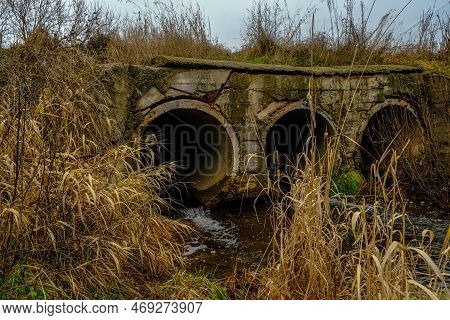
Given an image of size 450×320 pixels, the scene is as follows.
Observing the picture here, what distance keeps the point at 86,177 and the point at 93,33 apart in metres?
3.55

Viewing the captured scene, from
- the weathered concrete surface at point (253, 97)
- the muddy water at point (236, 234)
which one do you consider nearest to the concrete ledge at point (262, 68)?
the weathered concrete surface at point (253, 97)

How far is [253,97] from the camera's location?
640 centimetres

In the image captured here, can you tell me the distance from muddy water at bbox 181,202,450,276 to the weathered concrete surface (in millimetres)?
395

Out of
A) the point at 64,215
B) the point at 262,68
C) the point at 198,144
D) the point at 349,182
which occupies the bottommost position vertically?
the point at 349,182

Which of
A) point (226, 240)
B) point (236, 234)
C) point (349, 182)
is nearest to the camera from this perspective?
point (226, 240)

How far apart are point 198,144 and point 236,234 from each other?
2.17 meters

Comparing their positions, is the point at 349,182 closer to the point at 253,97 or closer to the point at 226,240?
the point at 253,97

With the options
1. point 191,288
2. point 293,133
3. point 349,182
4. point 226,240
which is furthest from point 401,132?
point 191,288

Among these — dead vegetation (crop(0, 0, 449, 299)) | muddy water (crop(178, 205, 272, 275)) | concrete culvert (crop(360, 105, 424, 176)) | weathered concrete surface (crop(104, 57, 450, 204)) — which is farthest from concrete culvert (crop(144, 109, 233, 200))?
concrete culvert (crop(360, 105, 424, 176))

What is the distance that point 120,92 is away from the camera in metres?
5.65

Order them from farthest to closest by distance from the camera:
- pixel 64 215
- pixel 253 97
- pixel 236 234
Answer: pixel 253 97
pixel 236 234
pixel 64 215

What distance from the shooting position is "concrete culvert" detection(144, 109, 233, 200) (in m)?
6.57

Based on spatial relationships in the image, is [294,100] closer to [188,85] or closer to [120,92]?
[188,85]

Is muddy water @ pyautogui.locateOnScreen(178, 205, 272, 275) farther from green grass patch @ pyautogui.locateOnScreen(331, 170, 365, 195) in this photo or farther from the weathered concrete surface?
green grass patch @ pyautogui.locateOnScreen(331, 170, 365, 195)
